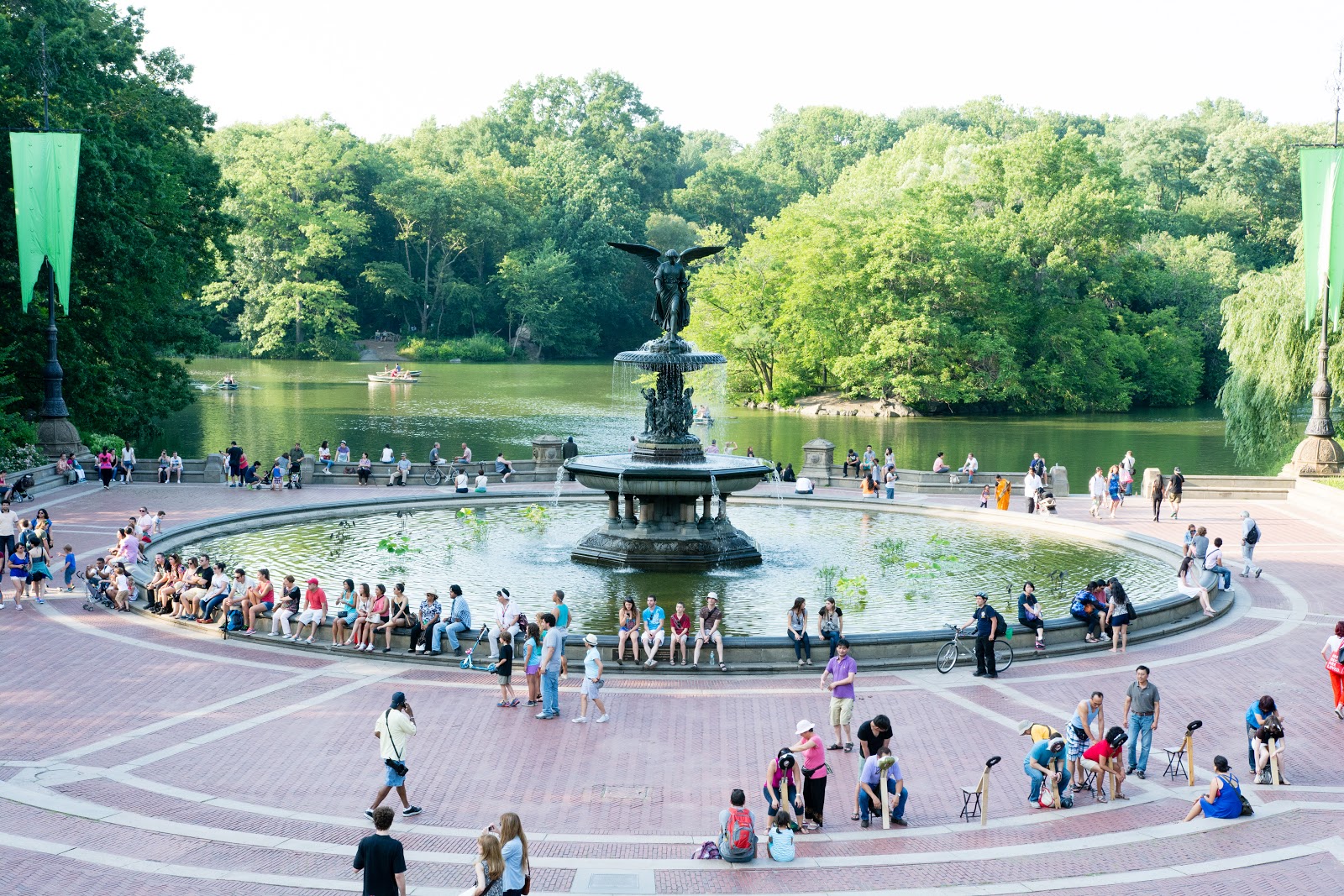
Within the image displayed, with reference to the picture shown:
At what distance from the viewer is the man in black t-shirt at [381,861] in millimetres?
10547

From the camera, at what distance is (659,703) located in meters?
18.2

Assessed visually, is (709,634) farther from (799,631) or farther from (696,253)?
(696,253)

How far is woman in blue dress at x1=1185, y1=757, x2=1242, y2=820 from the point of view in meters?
14.0

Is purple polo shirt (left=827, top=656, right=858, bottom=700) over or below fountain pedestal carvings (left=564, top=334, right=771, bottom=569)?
below

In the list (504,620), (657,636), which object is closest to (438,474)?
(504,620)

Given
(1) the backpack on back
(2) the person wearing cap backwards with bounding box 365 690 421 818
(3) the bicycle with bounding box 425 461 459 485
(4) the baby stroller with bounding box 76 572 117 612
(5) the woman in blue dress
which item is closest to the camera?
(1) the backpack on back

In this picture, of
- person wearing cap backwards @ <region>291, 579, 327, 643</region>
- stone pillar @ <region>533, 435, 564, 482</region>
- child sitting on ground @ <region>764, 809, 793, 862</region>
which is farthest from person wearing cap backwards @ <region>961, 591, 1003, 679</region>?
stone pillar @ <region>533, 435, 564, 482</region>

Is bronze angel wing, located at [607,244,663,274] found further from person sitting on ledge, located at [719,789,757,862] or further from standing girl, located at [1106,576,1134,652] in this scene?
person sitting on ledge, located at [719,789,757,862]

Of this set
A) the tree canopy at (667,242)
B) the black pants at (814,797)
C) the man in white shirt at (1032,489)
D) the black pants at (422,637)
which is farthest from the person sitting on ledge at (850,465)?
the black pants at (814,797)

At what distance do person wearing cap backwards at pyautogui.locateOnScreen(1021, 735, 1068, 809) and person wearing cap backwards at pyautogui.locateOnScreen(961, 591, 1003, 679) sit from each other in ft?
16.0

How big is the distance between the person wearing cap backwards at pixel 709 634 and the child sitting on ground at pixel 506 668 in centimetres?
297

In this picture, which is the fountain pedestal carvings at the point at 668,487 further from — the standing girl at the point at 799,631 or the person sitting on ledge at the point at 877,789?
the person sitting on ledge at the point at 877,789

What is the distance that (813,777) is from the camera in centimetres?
1388

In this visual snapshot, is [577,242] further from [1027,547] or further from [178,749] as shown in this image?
[178,749]
